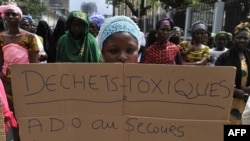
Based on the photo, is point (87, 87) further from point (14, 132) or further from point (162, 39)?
point (162, 39)

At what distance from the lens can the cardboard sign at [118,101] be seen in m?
1.56

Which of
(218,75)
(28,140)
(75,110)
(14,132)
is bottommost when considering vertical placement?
(14,132)

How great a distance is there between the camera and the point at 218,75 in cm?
154

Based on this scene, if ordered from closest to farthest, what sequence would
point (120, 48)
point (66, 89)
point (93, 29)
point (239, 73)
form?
point (66, 89), point (120, 48), point (239, 73), point (93, 29)

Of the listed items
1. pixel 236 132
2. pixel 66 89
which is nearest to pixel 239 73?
pixel 236 132

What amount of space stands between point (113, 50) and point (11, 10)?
2.20 m

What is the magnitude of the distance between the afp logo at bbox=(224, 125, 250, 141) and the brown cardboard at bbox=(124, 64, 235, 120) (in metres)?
0.09

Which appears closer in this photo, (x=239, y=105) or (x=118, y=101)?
(x=118, y=101)

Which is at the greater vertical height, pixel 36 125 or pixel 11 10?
pixel 11 10

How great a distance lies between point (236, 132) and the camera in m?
1.71

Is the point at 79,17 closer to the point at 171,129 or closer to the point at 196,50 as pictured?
the point at 196,50

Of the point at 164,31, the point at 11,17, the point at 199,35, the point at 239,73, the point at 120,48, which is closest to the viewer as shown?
the point at 120,48

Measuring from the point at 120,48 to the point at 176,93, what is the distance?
53 centimetres

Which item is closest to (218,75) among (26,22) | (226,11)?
(26,22)
